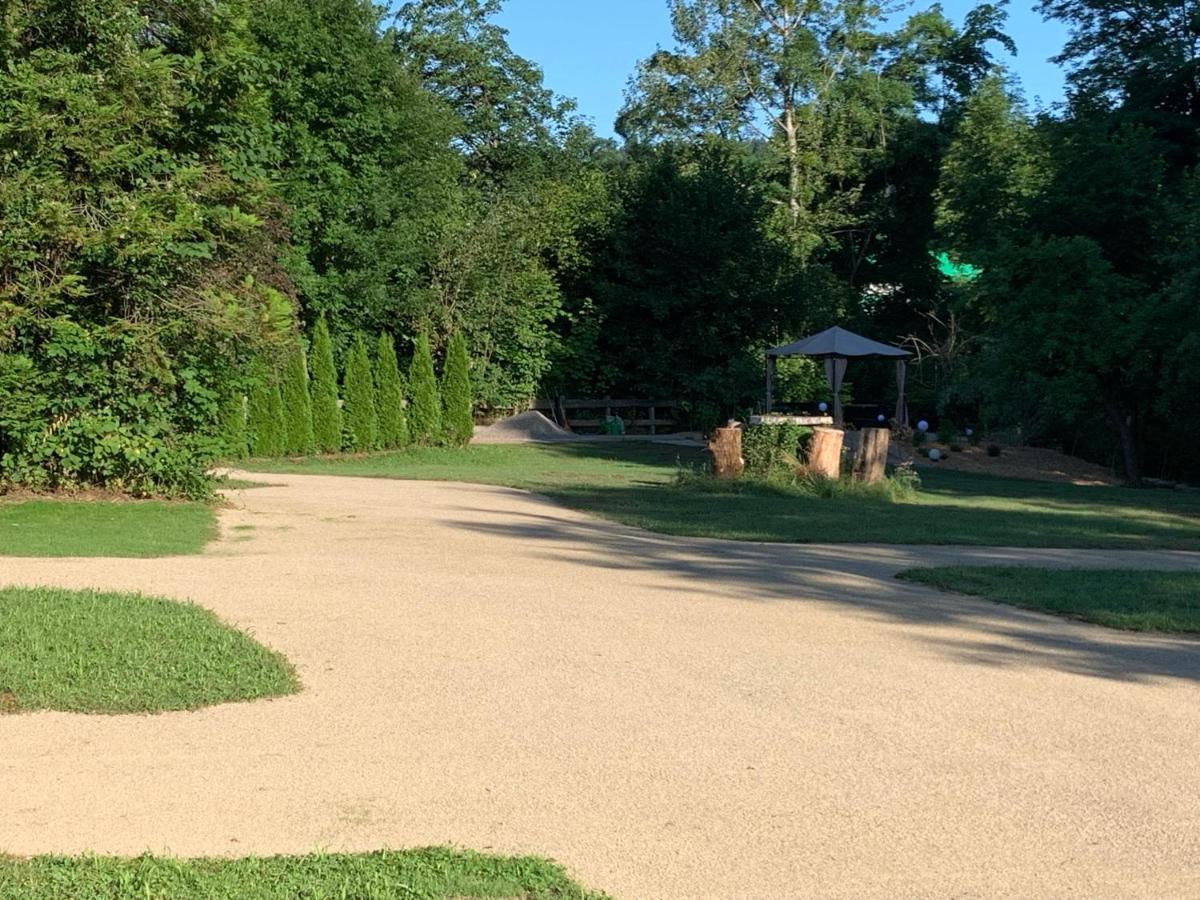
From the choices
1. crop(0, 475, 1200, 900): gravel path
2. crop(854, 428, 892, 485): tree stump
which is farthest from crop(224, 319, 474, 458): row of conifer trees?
crop(0, 475, 1200, 900): gravel path

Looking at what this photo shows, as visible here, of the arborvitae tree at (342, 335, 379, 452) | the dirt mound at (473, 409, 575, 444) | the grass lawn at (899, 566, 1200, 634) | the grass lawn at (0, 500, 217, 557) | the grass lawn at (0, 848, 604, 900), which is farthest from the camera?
the dirt mound at (473, 409, 575, 444)

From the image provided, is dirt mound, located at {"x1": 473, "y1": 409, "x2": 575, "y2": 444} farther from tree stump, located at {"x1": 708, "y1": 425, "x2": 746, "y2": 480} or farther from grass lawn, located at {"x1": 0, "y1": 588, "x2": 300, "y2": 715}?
grass lawn, located at {"x1": 0, "y1": 588, "x2": 300, "y2": 715}

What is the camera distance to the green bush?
21.4 meters

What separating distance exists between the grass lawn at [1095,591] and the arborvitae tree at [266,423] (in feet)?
64.8

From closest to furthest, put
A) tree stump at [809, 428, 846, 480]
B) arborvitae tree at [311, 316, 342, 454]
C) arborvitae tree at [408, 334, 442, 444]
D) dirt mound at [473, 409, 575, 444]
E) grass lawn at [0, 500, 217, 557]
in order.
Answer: grass lawn at [0, 500, 217, 557] → tree stump at [809, 428, 846, 480] → arborvitae tree at [311, 316, 342, 454] → arborvitae tree at [408, 334, 442, 444] → dirt mound at [473, 409, 575, 444]

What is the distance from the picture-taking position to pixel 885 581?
454 inches

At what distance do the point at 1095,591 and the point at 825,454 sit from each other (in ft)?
34.9

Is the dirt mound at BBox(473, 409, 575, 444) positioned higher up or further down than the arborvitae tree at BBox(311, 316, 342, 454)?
further down

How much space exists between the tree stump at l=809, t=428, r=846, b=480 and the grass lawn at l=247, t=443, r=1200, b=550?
105 cm

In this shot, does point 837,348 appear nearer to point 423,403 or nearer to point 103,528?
point 423,403

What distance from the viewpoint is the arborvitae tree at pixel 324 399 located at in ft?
97.7

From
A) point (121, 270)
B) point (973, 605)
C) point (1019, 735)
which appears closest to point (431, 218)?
point (121, 270)

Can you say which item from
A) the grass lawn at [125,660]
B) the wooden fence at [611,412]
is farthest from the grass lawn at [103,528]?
the wooden fence at [611,412]

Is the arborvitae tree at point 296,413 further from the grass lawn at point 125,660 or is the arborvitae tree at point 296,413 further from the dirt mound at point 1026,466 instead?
the grass lawn at point 125,660
